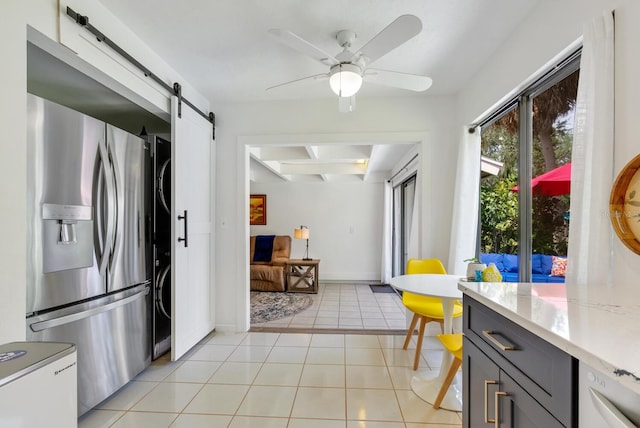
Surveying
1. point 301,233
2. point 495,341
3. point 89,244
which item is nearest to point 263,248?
point 301,233

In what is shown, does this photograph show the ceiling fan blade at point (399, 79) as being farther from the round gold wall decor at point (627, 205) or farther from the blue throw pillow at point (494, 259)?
the blue throw pillow at point (494, 259)

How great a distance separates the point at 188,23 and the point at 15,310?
5.81 ft

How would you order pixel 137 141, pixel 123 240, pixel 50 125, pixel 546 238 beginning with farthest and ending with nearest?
pixel 137 141 < pixel 123 240 < pixel 546 238 < pixel 50 125

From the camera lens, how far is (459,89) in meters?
2.84

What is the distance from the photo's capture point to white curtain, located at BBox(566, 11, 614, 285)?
1.19 m

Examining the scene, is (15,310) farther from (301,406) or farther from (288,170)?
(288,170)

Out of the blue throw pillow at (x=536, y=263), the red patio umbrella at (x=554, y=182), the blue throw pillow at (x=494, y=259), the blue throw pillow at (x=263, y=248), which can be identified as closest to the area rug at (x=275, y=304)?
the blue throw pillow at (x=263, y=248)

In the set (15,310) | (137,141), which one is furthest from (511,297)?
(137,141)

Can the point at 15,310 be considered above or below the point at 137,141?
below

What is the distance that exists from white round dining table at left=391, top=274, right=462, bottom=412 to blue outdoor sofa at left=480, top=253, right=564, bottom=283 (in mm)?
387

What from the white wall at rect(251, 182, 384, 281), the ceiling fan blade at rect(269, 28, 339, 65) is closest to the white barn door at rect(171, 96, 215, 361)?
the ceiling fan blade at rect(269, 28, 339, 65)

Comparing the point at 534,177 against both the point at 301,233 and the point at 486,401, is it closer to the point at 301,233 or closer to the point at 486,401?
the point at 486,401

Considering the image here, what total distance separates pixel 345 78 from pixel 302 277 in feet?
13.1

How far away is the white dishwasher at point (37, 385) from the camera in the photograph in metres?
0.79
